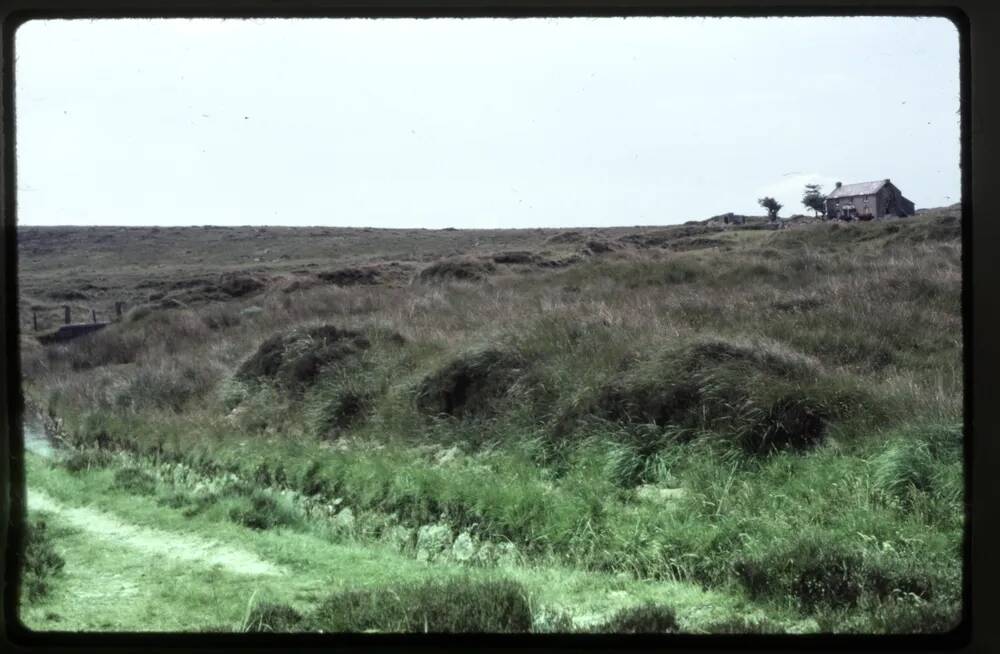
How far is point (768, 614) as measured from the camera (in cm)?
351

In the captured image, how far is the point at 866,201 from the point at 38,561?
160 inches

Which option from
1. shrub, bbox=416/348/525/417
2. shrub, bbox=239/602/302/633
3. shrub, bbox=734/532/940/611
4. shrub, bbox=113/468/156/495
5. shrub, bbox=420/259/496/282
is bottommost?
shrub, bbox=239/602/302/633

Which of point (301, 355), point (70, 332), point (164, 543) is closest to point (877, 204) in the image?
point (301, 355)

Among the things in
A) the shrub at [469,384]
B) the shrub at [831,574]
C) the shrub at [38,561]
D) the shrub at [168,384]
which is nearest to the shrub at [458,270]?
the shrub at [469,384]

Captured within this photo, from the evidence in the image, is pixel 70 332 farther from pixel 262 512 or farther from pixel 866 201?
pixel 866 201

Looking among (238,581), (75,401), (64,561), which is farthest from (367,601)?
(75,401)

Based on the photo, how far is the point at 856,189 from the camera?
4484mm

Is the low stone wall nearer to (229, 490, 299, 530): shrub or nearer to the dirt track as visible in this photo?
the dirt track

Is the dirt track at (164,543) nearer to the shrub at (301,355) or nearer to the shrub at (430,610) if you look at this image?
the shrub at (430,610)

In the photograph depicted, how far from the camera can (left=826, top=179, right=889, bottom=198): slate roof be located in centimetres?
436

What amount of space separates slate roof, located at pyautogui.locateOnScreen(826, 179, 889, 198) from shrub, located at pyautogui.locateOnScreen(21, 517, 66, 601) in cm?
384

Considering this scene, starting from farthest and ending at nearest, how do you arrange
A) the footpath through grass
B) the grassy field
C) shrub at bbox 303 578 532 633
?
the grassy field, the footpath through grass, shrub at bbox 303 578 532 633

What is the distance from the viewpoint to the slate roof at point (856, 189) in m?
4.36

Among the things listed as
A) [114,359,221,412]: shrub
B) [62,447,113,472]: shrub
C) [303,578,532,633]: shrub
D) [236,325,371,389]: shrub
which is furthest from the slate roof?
[62,447,113,472]: shrub
